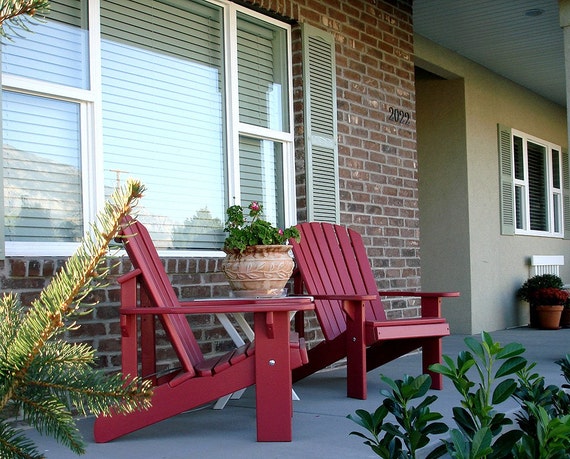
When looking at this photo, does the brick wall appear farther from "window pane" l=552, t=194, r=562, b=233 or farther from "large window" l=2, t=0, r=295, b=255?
"window pane" l=552, t=194, r=562, b=233

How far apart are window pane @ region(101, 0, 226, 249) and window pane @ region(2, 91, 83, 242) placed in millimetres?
223

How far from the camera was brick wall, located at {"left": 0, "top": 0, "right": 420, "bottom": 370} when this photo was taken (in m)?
5.14

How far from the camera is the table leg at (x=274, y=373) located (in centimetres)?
286

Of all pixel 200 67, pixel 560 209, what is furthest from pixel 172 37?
pixel 560 209

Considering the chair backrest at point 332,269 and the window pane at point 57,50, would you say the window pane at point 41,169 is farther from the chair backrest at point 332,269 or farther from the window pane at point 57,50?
the chair backrest at point 332,269

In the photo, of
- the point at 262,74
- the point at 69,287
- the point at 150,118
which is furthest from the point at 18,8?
the point at 262,74

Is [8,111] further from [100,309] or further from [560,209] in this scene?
[560,209]

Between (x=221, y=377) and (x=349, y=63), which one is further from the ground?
(x=349, y=63)

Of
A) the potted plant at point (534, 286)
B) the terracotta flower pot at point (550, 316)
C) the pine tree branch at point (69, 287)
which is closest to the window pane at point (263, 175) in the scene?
the pine tree branch at point (69, 287)

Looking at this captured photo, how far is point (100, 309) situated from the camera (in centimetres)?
363

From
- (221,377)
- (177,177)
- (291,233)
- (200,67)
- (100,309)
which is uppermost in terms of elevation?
(200,67)

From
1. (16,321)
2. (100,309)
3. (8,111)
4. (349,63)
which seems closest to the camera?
(16,321)

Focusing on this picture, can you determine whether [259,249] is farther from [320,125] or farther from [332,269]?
[320,125]

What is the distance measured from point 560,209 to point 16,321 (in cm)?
1031
